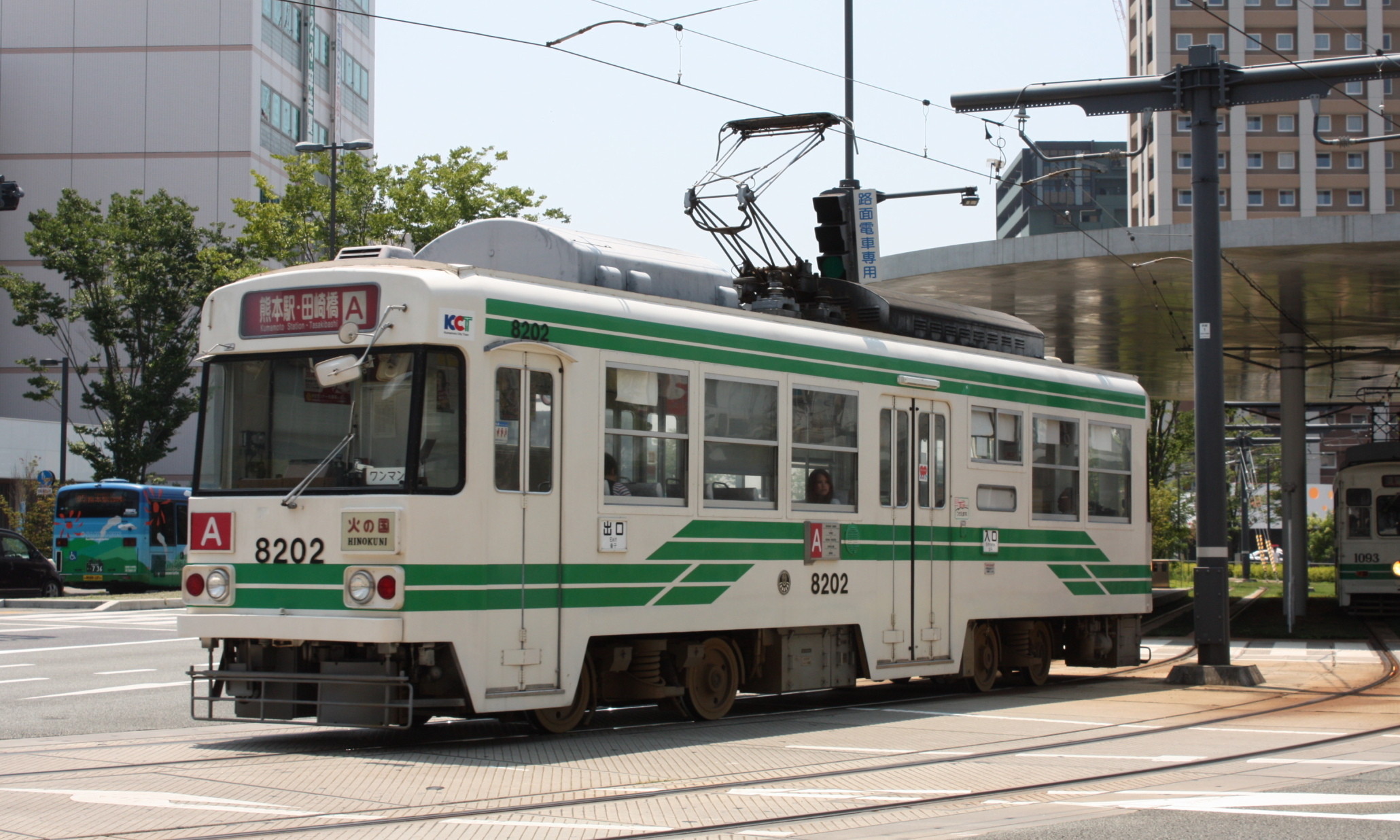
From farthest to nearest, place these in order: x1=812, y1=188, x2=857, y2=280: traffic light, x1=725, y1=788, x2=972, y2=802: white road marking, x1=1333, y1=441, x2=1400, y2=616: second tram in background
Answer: x1=1333, y1=441, x2=1400, y2=616: second tram in background, x1=812, y1=188, x2=857, y2=280: traffic light, x1=725, y1=788, x2=972, y2=802: white road marking

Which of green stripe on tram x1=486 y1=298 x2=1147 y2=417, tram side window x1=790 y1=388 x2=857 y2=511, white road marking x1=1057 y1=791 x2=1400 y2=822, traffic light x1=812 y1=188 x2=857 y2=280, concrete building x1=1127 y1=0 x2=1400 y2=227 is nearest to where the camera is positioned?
white road marking x1=1057 y1=791 x2=1400 y2=822

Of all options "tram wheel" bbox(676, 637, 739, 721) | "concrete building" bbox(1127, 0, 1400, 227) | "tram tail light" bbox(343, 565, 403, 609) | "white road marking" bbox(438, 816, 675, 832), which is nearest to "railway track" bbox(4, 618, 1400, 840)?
"white road marking" bbox(438, 816, 675, 832)

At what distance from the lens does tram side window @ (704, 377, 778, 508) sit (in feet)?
38.2

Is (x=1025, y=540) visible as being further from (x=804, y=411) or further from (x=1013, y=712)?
(x=804, y=411)

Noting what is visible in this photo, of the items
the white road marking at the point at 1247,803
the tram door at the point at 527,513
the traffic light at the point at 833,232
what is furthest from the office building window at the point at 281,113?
the white road marking at the point at 1247,803

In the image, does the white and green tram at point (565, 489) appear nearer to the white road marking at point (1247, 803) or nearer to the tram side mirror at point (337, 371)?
the tram side mirror at point (337, 371)

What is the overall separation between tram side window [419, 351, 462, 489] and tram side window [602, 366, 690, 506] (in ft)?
4.23

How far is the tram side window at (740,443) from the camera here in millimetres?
11648

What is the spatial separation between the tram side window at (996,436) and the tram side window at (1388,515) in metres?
21.2

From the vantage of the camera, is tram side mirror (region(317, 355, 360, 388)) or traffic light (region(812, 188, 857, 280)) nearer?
tram side mirror (region(317, 355, 360, 388))

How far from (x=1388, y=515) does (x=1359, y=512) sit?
2.09 ft

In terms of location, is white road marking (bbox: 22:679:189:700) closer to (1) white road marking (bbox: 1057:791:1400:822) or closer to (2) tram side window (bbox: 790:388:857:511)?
(2) tram side window (bbox: 790:388:857:511)

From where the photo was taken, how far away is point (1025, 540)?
15297 millimetres

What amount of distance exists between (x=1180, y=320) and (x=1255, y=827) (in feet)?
84.6
